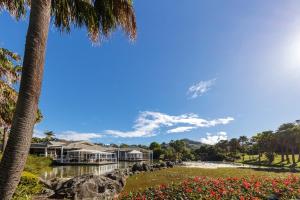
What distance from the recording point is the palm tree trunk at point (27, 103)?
235 cm

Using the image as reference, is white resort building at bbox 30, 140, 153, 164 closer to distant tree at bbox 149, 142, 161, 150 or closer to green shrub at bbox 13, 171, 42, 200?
distant tree at bbox 149, 142, 161, 150

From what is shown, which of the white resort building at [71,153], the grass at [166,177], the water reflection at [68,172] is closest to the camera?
the grass at [166,177]

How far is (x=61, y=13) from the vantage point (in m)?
4.57

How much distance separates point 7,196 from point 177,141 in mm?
72782

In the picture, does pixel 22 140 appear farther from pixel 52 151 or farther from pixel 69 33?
pixel 52 151

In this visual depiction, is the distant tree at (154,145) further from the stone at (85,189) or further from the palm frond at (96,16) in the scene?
the palm frond at (96,16)

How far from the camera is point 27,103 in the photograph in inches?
100

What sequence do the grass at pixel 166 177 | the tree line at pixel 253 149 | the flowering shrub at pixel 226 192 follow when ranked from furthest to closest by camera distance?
the tree line at pixel 253 149
the grass at pixel 166 177
the flowering shrub at pixel 226 192

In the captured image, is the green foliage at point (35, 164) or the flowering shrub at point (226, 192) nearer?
the flowering shrub at point (226, 192)

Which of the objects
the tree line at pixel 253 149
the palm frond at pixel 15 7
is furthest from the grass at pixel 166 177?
the tree line at pixel 253 149

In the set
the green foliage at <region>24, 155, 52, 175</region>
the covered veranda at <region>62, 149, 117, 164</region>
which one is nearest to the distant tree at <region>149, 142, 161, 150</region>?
the covered veranda at <region>62, 149, 117, 164</region>

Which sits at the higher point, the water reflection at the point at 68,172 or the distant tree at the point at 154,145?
the distant tree at the point at 154,145

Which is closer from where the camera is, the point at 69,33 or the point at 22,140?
the point at 22,140

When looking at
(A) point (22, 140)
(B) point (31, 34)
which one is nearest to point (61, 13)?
(B) point (31, 34)
